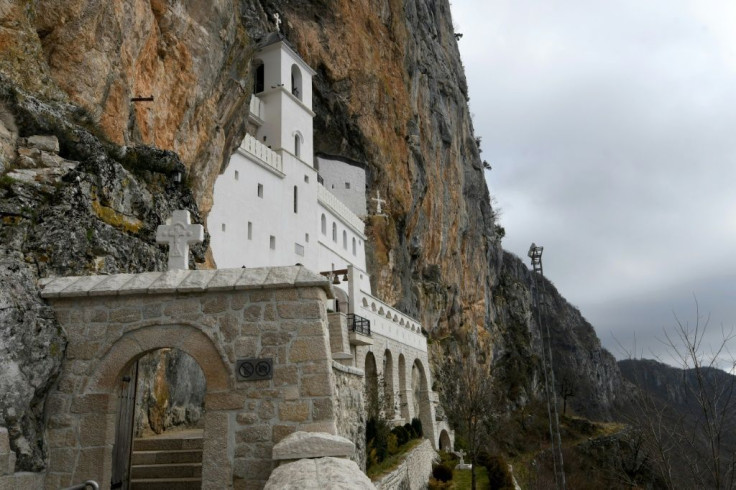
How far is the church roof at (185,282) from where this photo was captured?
5992mm

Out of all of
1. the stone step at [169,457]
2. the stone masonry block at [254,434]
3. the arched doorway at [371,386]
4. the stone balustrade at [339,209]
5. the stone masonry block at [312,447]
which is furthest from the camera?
the stone balustrade at [339,209]

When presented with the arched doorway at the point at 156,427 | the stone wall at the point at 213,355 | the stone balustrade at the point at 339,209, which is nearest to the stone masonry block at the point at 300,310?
the stone wall at the point at 213,355

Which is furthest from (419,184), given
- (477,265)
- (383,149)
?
(477,265)

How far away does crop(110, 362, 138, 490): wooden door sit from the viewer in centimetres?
668

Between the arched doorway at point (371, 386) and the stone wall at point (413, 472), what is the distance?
170 centimetres

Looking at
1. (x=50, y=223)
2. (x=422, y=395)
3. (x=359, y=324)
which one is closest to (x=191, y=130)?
(x=359, y=324)

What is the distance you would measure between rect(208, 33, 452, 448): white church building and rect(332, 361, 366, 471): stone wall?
1043 centimetres

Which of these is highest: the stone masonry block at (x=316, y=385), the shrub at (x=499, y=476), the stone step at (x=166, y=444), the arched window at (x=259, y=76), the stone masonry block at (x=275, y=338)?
the arched window at (x=259, y=76)

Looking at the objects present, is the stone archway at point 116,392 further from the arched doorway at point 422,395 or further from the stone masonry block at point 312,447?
the arched doorway at point 422,395

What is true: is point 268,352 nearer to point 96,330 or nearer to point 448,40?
point 96,330

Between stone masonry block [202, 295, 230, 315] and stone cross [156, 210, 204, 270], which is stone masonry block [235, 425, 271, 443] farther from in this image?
stone cross [156, 210, 204, 270]

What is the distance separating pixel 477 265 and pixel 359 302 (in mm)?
31711

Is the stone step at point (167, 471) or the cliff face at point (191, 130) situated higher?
the cliff face at point (191, 130)

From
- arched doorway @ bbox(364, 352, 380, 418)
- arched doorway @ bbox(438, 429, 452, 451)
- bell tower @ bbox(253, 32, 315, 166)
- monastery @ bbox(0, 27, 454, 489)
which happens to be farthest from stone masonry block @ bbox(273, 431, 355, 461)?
arched doorway @ bbox(438, 429, 452, 451)
